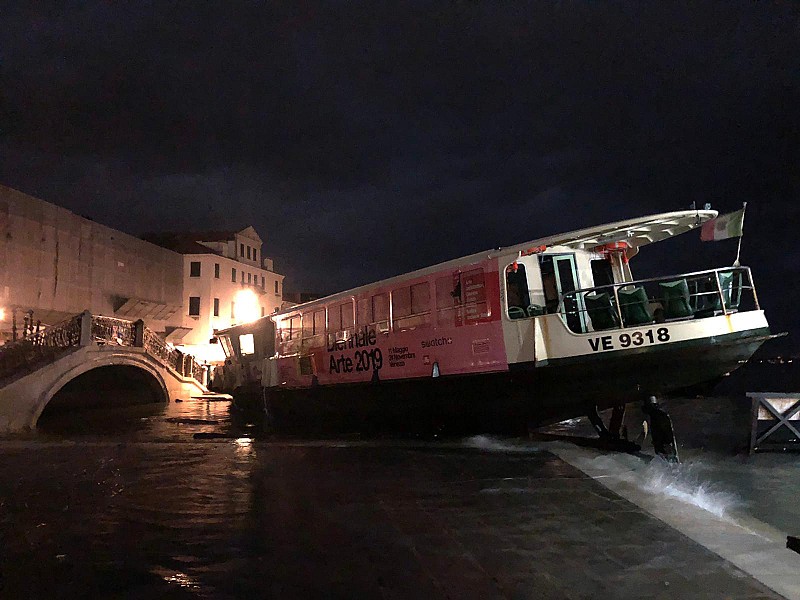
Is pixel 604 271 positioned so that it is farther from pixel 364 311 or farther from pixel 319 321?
pixel 319 321

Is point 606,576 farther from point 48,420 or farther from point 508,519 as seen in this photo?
point 48,420

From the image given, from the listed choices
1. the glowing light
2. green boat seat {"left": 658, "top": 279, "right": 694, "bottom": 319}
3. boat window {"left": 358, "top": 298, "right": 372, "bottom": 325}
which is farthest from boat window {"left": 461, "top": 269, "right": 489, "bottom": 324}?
the glowing light

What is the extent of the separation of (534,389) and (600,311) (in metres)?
1.98

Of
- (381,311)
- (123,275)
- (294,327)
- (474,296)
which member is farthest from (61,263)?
(474,296)

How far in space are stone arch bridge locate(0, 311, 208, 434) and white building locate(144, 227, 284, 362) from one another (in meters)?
13.6

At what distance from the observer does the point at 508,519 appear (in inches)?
236

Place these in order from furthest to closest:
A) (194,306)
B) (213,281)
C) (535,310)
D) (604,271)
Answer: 1. (213,281)
2. (194,306)
3. (604,271)
4. (535,310)

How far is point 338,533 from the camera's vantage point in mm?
5551

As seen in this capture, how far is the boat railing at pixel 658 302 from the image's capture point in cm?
1032

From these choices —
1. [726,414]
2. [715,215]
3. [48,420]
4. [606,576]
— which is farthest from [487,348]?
[48,420]

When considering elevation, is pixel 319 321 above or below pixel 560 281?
above

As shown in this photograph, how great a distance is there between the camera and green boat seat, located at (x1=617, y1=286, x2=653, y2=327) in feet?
35.4

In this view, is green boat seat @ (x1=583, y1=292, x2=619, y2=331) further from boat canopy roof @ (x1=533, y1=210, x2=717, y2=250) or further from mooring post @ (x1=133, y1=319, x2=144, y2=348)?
mooring post @ (x1=133, y1=319, x2=144, y2=348)

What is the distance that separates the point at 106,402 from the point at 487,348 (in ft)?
86.2
